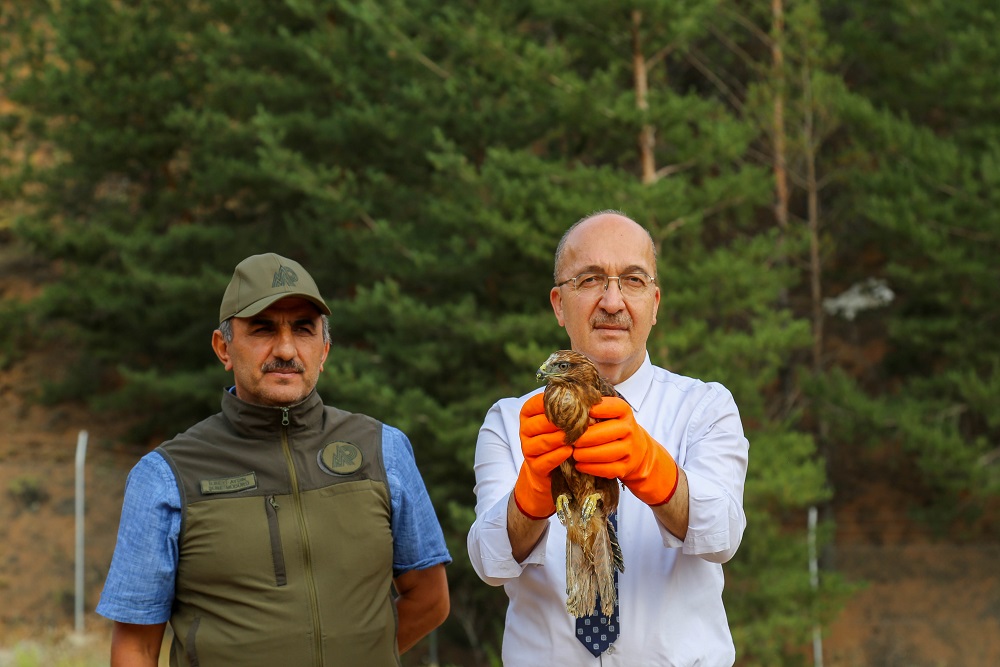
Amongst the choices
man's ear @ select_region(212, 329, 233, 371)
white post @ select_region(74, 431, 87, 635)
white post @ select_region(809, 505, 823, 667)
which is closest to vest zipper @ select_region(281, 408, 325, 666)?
man's ear @ select_region(212, 329, 233, 371)

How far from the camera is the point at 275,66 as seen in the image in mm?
16578

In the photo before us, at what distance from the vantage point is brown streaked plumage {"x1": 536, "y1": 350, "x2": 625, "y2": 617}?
2139 mm

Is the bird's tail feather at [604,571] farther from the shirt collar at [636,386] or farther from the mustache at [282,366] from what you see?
the mustache at [282,366]

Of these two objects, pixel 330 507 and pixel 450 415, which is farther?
pixel 450 415

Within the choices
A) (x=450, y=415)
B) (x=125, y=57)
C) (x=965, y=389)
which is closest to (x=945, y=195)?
(x=965, y=389)

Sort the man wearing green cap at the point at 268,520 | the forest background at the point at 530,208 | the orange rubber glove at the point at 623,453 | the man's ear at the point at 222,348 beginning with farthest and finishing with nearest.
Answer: the forest background at the point at 530,208
the man's ear at the point at 222,348
the man wearing green cap at the point at 268,520
the orange rubber glove at the point at 623,453

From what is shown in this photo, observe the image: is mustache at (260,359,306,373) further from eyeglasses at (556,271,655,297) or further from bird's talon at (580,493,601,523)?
bird's talon at (580,493,601,523)

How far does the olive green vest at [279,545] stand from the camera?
103 inches

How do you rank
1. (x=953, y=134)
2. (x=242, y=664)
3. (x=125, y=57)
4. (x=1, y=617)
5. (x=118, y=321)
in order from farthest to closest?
1. (x=118, y=321)
2. (x=125, y=57)
3. (x=953, y=134)
4. (x=1, y=617)
5. (x=242, y=664)

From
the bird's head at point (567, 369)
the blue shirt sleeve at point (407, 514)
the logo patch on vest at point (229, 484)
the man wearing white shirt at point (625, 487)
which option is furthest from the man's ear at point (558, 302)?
the logo patch on vest at point (229, 484)

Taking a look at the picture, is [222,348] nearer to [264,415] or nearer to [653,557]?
[264,415]

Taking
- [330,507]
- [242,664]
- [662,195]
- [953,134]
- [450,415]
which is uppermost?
[953,134]

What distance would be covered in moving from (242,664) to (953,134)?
15.2 metres

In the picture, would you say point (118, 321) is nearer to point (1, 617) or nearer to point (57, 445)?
point (57, 445)
